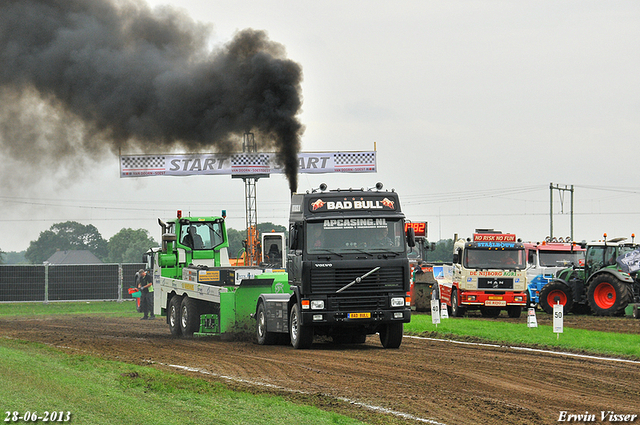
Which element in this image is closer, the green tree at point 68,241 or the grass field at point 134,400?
the grass field at point 134,400

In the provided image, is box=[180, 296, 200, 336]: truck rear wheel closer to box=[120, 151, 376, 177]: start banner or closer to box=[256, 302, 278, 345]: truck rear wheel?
box=[256, 302, 278, 345]: truck rear wheel

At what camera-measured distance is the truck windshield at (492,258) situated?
28484 mm

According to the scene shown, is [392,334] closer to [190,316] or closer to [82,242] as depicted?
[190,316]

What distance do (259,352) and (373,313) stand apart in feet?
8.34

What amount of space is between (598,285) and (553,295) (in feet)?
6.89

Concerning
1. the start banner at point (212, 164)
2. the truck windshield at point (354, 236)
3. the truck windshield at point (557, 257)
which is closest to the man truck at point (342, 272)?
the truck windshield at point (354, 236)

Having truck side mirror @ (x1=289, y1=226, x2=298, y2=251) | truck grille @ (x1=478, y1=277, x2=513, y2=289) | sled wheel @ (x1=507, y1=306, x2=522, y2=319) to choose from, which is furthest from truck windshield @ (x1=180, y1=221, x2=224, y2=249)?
sled wheel @ (x1=507, y1=306, x2=522, y2=319)

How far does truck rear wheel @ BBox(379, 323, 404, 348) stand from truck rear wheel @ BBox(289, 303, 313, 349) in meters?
1.76

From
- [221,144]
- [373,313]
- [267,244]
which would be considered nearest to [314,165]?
[267,244]

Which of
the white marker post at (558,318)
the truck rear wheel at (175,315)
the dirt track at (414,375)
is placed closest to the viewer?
the dirt track at (414,375)

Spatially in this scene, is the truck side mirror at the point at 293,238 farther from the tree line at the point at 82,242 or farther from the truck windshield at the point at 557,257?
the tree line at the point at 82,242

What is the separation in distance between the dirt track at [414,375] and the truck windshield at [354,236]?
221cm

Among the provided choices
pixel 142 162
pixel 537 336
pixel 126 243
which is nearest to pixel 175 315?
pixel 537 336

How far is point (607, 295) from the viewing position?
28.2 m
